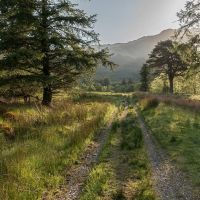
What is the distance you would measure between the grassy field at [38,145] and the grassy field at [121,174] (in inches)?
41.3

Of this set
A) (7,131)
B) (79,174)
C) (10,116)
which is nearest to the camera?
(79,174)

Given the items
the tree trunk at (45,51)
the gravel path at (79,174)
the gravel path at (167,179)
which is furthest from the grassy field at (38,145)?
the gravel path at (167,179)

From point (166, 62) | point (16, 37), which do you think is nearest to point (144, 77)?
point (166, 62)

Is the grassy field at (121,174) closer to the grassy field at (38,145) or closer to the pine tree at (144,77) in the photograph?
the grassy field at (38,145)

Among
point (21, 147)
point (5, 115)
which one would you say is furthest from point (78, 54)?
point (21, 147)

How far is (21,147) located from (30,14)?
11057mm

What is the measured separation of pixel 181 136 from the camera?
1686cm

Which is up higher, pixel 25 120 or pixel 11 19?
pixel 11 19

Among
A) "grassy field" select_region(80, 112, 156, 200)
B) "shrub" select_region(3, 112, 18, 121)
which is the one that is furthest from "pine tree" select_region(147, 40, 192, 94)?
"grassy field" select_region(80, 112, 156, 200)

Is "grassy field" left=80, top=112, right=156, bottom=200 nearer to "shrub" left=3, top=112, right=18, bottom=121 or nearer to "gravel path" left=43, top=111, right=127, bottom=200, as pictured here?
"gravel path" left=43, top=111, right=127, bottom=200

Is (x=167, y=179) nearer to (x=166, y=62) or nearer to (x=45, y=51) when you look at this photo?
(x=45, y=51)

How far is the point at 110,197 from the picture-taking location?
8.72 m

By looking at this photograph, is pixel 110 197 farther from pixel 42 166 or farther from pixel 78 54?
pixel 78 54

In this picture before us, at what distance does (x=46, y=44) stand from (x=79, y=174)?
12.3m
